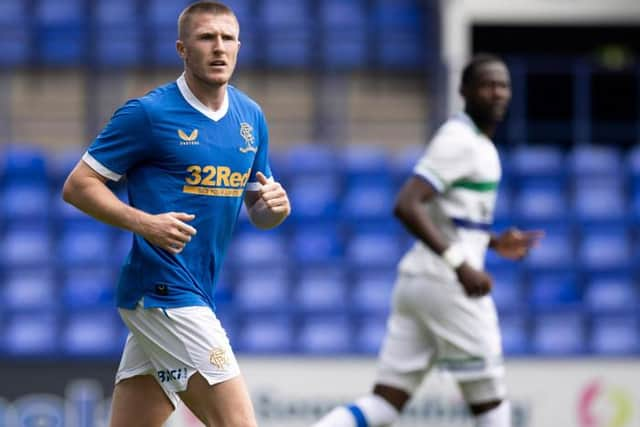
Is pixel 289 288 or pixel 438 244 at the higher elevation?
pixel 438 244

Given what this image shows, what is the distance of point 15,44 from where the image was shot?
1363 centimetres

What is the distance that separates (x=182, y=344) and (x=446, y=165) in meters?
2.14

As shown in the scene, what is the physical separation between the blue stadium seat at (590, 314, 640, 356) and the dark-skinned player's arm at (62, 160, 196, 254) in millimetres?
6541

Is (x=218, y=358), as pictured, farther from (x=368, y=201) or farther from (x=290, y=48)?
(x=290, y=48)

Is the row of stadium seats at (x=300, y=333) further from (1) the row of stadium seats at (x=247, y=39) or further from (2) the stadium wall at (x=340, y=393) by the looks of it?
(1) the row of stadium seats at (x=247, y=39)

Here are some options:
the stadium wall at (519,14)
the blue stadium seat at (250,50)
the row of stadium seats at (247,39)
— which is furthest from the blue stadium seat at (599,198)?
the blue stadium seat at (250,50)

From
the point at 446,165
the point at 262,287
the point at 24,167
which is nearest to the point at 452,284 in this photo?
the point at 446,165

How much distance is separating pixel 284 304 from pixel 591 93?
5.98 meters

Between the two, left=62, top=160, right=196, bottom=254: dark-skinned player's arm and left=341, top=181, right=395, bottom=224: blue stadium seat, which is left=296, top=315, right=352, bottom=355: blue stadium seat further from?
left=62, top=160, right=196, bottom=254: dark-skinned player's arm

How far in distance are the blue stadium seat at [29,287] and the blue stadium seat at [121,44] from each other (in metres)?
3.48

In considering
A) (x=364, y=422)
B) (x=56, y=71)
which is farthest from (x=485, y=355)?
(x=56, y=71)

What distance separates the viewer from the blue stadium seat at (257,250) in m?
10.6

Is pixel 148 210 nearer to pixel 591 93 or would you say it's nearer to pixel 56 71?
pixel 56 71

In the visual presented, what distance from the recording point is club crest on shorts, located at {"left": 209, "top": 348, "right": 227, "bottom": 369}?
4469 mm
